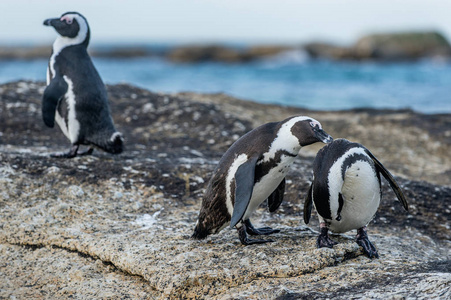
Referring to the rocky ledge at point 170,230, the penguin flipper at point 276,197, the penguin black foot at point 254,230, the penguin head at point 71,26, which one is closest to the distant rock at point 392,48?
the rocky ledge at point 170,230

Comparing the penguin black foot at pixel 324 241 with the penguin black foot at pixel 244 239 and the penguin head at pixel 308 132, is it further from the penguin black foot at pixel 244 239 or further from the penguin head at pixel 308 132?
the penguin head at pixel 308 132

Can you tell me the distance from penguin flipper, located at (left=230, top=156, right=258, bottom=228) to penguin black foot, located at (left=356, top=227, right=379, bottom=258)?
0.77 metres

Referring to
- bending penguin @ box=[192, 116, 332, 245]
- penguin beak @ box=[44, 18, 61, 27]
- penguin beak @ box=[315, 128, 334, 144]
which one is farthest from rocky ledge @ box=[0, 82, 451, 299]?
penguin beak @ box=[44, 18, 61, 27]

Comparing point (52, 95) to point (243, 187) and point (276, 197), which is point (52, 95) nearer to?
point (276, 197)

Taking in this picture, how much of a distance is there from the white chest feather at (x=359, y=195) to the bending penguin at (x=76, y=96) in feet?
7.67

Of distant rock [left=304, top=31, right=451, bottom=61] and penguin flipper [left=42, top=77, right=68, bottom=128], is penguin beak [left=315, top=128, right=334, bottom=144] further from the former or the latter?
distant rock [left=304, top=31, right=451, bottom=61]

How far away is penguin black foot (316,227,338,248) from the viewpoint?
10.6 feet

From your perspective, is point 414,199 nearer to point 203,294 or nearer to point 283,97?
point 203,294

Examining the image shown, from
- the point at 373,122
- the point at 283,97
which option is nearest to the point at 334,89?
the point at 283,97

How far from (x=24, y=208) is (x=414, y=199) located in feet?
10.0

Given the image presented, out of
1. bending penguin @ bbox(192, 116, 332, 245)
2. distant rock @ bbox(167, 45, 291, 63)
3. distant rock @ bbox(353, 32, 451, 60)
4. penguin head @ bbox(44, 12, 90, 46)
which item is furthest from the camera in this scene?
distant rock @ bbox(167, 45, 291, 63)

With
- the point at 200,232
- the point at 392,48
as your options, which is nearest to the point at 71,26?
the point at 200,232

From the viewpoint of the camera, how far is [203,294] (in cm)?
288

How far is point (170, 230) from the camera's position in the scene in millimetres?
3635
